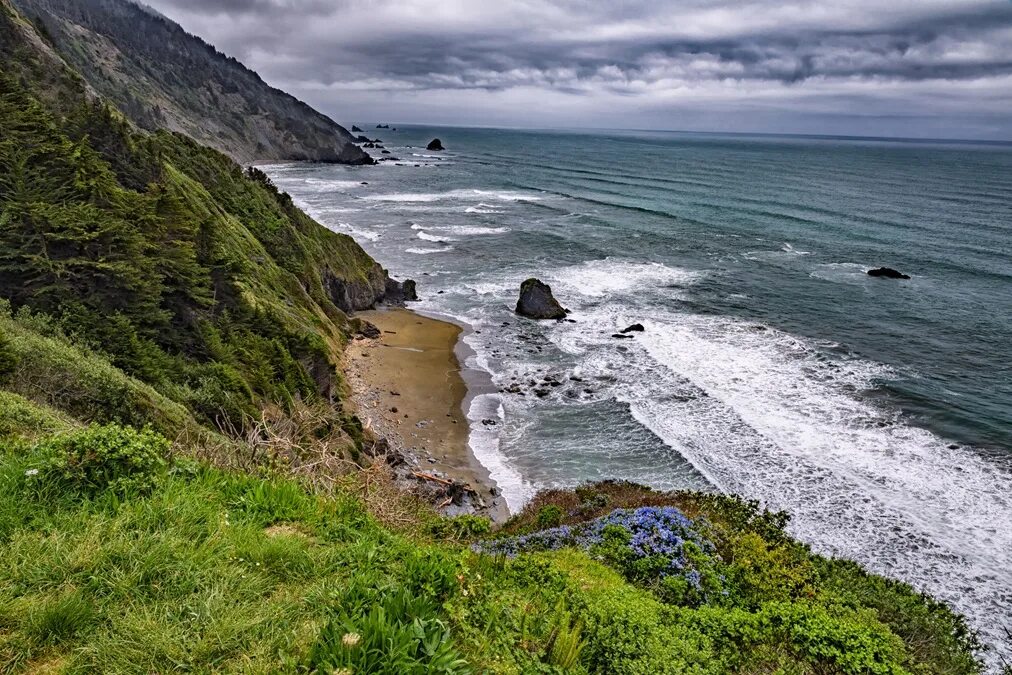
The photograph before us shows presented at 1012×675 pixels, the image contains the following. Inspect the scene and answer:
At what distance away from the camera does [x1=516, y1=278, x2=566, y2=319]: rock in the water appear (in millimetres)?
39344

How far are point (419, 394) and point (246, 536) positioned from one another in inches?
876

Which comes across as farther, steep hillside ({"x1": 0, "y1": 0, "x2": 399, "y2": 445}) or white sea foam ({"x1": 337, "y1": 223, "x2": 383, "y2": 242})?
white sea foam ({"x1": 337, "y1": 223, "x2": 383, "y2": 242})

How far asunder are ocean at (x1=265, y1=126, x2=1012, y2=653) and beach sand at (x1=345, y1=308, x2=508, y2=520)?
97 cm

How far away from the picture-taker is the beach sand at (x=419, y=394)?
22.8 metres

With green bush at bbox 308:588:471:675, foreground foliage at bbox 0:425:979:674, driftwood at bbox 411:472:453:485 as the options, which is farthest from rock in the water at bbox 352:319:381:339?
green bush at bbox 308:588:471:675

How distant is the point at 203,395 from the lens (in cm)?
1552

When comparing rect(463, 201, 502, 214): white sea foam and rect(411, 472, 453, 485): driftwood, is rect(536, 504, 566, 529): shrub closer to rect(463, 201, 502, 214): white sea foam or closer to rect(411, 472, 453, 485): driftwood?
rect(411, 472, 453, 485): driftwood

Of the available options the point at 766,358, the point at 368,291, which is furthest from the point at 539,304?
the point at 766,358

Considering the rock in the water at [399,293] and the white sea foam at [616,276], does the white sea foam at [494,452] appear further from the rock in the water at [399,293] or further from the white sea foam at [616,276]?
the white sea foam at [616,276]

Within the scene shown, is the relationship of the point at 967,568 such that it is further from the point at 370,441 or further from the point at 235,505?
the point at 235,505

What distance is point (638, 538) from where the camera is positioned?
1124cm

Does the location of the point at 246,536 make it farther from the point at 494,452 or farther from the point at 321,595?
the point at 494,452

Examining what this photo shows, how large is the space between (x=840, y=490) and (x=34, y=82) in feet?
109

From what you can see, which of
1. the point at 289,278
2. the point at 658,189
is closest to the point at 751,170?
the point at 658,189
